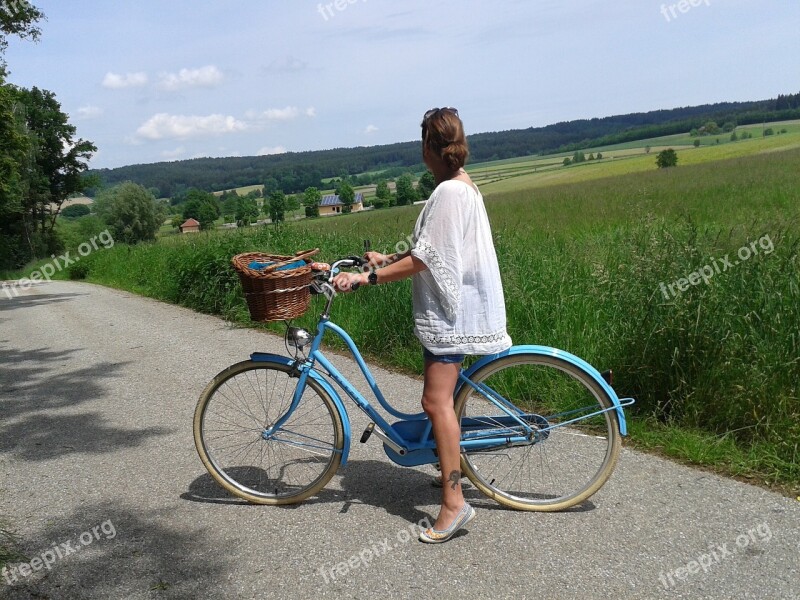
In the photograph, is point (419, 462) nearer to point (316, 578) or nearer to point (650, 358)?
point (316, 578)

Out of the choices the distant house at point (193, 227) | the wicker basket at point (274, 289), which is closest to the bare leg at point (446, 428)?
the wicker basket at point (274, 289)

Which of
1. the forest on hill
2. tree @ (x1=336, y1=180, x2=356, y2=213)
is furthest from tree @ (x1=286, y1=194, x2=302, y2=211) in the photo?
the forest on hill

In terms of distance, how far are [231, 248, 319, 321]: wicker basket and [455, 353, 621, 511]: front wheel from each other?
36.2 inches

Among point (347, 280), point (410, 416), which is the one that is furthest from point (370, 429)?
point (347, 280)

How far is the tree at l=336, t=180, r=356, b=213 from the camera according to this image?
15648 millimetres

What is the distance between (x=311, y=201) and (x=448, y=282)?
471 inches

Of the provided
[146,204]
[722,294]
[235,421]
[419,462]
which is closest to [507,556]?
[419,462]

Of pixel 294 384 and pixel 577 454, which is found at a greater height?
pixel 294 384

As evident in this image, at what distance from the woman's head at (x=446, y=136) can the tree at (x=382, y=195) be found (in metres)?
12.6

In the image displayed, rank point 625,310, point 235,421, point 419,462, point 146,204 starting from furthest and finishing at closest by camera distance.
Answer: point 146,204 < point 625,310 < point 235,421 < point 419,462

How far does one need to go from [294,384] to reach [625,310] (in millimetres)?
2576

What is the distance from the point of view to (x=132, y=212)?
6538 cm

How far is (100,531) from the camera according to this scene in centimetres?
346

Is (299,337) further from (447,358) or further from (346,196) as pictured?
(346,196)
